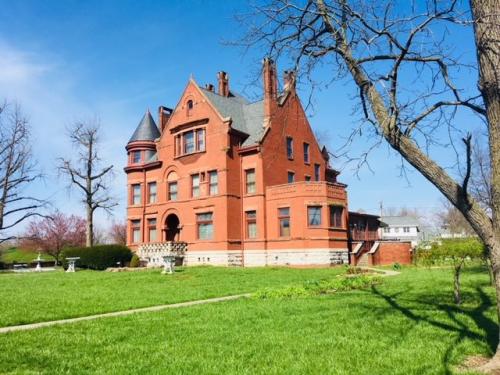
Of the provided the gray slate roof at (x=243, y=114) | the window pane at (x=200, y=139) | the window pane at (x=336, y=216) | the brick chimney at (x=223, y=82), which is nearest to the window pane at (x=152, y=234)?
the window pane at (x=200, y=139)

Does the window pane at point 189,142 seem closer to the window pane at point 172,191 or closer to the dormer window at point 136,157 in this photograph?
the window pane at point 172,191

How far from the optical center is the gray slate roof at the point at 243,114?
34997 millimetres

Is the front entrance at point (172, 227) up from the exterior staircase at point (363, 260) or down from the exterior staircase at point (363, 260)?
up

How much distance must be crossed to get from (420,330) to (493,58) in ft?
15.7

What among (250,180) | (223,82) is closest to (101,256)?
(250,180)

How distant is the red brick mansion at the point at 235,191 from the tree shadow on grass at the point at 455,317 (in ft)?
57.8

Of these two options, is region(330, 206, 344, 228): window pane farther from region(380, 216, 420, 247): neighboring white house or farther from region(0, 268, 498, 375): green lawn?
region(380, 216, 420, 247): neighboring white house

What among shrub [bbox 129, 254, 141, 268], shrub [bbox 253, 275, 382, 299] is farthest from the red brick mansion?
shrub [bbox 253, 275, 382, 299]

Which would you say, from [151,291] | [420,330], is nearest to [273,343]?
[420,330]

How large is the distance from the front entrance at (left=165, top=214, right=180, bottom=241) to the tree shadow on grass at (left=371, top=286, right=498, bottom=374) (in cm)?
2628

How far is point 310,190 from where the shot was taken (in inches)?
1221

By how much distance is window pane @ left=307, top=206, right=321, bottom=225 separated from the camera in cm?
3089

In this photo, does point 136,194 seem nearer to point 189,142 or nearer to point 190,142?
point 189,142

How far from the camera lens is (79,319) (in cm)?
1038
